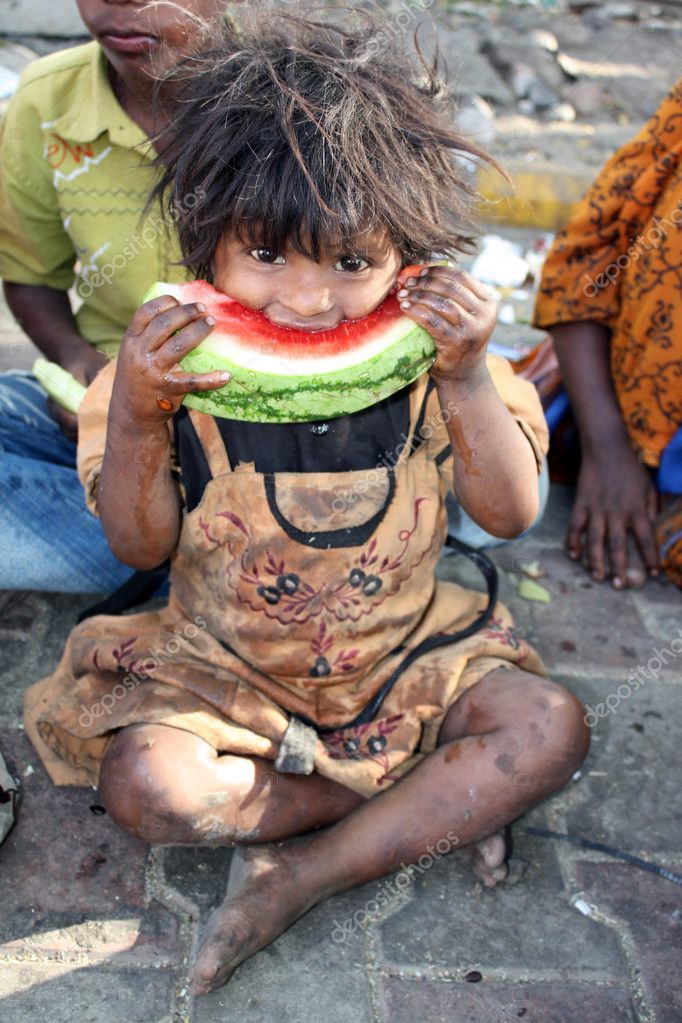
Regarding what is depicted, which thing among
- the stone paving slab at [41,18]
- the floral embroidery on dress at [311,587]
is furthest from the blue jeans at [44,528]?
the stone paving slab at [41,18]

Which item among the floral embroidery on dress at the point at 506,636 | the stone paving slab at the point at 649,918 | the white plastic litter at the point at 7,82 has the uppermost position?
the floral embroidery on dress at the point at 506,636

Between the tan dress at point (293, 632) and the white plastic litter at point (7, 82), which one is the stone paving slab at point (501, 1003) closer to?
the tan dress at point (293, 632)

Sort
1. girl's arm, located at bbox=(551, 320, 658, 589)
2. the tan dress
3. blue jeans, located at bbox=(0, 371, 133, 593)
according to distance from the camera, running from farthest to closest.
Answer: girl's arm, located at bbox=(551, 320, 658, 589) < blue jeans, located at bbox=(0, 371, 133, 593) < the tan dress

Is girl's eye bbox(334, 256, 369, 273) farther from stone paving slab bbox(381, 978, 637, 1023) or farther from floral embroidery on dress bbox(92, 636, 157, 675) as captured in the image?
stone paving slab bbox(381, 978, 637, 1023)

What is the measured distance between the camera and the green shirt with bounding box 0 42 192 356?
9.95 feet

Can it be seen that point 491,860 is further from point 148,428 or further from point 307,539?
point 148,428

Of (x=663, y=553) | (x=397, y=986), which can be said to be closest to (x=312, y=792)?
(x=397, y=986)

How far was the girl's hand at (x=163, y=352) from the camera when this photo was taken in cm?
206

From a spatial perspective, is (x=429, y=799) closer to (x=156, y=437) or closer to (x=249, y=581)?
(x=249, y=581)

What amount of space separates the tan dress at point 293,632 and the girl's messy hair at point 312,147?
0.46 meters

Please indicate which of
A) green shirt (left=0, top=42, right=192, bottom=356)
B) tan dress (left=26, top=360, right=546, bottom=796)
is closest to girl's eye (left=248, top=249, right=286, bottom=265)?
tan dress (left=26, top=360, right=546, bottom=796)

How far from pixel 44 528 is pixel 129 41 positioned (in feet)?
4.23

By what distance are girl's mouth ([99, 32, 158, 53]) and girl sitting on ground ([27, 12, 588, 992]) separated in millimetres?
367

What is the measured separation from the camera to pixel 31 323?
333 centimetres
